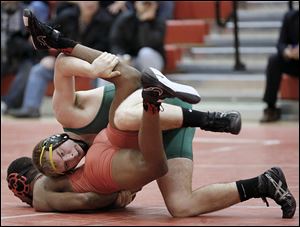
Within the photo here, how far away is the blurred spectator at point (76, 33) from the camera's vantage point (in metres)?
12.9

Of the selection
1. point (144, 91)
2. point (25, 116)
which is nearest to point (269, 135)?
point (25, 116)

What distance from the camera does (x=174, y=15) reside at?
1423 centimetres

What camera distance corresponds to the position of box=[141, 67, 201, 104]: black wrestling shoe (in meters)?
5.26

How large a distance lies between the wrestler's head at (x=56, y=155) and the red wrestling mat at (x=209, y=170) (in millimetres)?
256

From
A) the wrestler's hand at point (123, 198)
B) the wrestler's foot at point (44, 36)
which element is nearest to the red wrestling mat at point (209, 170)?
the wrestler's hand at point (123, 198)

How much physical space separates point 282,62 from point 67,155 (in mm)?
6575

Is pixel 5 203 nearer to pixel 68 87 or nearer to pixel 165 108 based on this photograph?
pixel 68 87

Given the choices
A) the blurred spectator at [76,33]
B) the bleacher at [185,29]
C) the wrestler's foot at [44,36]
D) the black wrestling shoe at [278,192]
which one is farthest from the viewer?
the bleacher at [185,29]

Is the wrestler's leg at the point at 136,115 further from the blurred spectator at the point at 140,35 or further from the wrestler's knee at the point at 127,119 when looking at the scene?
the blurred spectator at the point at 140,35

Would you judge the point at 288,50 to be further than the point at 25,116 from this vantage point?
No

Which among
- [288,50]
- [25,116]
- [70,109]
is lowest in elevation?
[25,116]

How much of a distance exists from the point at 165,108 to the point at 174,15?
8.75 metres

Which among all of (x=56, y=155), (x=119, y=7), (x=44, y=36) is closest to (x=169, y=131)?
(x=56, y=155)

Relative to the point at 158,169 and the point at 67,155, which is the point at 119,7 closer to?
the point at 67,155
